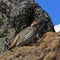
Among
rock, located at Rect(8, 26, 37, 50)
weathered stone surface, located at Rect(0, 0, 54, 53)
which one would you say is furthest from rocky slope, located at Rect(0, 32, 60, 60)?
weathered stone surface, located at Rect(0, 0, 54, 53)

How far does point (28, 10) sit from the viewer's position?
11.6m

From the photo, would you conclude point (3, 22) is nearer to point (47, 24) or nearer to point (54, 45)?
point (47, 24)

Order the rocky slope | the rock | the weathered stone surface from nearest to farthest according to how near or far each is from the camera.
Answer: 1. the rocky slope
2. the rock
3. the weathered stone surface

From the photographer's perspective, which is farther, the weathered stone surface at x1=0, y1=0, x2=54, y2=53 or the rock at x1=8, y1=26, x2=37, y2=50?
the weathered stone surface at x1=0, y1=0, x2=54, y2=53

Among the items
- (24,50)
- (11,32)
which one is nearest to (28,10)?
(11,32)

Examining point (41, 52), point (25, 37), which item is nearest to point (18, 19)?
point (25, 37)

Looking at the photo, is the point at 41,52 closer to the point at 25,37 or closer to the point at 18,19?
the point at 25,37

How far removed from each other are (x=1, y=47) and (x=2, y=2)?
2.03 m

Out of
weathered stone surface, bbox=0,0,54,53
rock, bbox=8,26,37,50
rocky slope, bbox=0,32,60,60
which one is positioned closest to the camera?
rocky slope, bbox=0,32,60,60

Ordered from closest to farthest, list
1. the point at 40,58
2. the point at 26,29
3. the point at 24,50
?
the point at 40,58
the point at 24,50
the point at 26,29

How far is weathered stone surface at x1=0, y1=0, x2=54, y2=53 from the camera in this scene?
11172 millimetres

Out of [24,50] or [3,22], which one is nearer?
[24,50]

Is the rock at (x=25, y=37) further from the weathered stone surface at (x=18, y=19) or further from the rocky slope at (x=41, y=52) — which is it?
the rocky slope at (x=41, y=52)

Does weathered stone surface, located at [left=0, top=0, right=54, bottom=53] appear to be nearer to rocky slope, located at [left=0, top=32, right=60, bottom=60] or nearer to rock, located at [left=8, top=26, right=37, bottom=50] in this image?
rock, located at [left=8, top=26, right=37, bottom=50]
